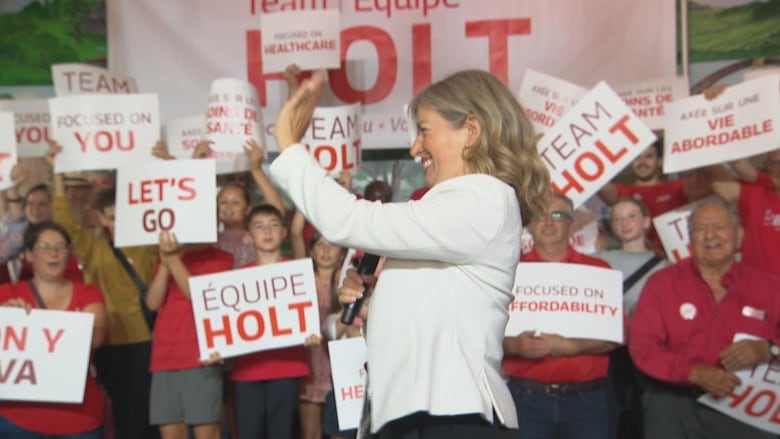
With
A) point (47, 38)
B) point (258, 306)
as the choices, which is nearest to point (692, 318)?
point (258, 306)

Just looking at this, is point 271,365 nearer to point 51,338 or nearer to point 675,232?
point 51,338

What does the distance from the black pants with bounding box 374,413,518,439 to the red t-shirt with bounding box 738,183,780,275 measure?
3.28m

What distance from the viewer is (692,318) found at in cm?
437

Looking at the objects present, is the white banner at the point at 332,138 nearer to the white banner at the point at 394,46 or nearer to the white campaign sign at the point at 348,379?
the white banner at the point at 394,46

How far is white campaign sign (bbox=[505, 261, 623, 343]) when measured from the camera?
175 inches

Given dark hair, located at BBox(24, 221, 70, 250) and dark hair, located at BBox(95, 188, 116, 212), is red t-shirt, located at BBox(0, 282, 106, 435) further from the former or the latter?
dark hair, located at BBox(95, 188, 116, 212)

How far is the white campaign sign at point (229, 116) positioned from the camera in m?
5.62

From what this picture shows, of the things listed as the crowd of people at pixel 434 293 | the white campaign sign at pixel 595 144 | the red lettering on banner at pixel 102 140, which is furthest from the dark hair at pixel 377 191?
the red lettering on banner at pixel 102 140

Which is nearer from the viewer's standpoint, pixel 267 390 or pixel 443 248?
pixel 443 248

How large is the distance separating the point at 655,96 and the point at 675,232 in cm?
95

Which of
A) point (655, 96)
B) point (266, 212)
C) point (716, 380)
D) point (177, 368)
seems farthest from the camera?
point (655, 96)

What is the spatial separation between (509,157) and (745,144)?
3223 mm

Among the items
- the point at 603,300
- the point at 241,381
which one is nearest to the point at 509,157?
the point at 603,300

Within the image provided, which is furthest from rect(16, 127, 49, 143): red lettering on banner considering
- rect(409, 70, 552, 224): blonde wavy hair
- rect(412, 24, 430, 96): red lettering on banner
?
rect(409, 70, 552, 224): blonde wavy hair
